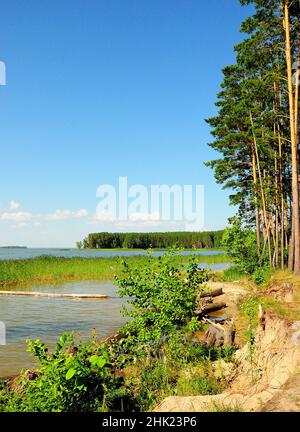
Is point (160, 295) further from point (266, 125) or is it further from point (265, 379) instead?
point (266, 125)

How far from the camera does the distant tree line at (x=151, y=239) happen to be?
13138 cm

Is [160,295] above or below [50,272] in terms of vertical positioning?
Result: above

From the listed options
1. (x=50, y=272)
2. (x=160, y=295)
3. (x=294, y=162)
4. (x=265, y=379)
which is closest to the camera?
(x=265, y=379)

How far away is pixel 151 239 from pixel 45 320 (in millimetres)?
118348

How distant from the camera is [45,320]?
1881 cm

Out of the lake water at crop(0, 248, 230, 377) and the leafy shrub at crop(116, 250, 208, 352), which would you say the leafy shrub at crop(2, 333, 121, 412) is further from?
the lake water at crop(0, 248, 230, 377)

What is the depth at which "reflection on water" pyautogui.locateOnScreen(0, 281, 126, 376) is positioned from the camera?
1322 centimetres

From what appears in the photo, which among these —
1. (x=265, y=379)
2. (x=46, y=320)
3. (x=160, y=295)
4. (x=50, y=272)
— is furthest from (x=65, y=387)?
(x=50, y=272)

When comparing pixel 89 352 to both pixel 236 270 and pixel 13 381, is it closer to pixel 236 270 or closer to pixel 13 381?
pixel 13 381
